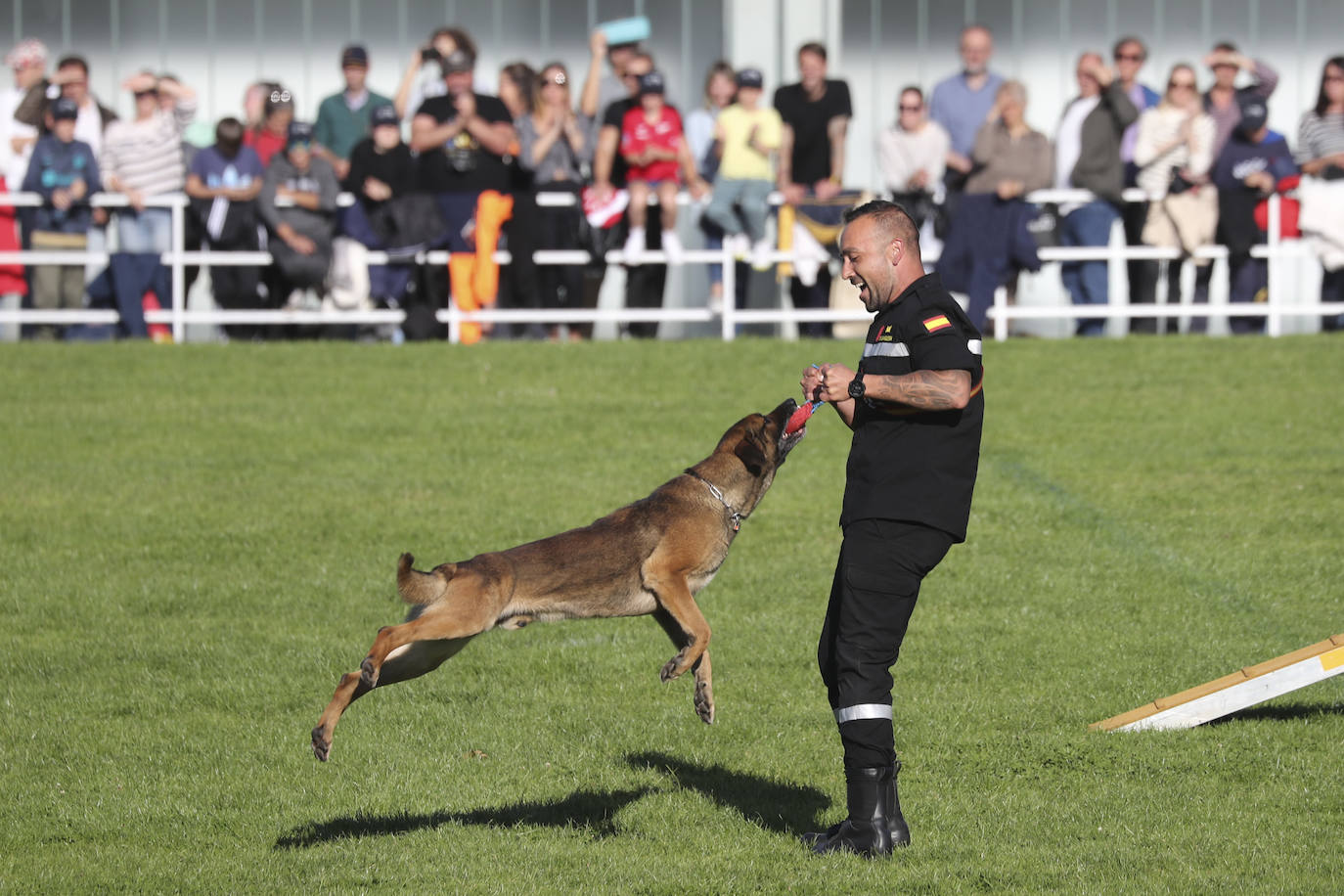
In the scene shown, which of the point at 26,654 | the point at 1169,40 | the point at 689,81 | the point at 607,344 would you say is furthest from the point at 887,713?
the point at 1169,40

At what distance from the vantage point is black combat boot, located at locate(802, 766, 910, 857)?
5766 millimetres

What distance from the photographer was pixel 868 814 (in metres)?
5.79

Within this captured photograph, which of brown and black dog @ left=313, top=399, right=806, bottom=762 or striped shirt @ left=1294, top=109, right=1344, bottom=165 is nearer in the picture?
brown and black dog @ left=313, top=399, right=806, bottom=762

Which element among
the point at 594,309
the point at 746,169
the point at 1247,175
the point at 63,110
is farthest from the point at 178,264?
the point at 1247,175

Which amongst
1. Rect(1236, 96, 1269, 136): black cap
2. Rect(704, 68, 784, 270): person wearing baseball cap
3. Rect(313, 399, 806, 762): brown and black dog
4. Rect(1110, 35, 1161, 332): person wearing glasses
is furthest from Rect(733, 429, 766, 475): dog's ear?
Rect(1236, 96, 1269, 136): black cap

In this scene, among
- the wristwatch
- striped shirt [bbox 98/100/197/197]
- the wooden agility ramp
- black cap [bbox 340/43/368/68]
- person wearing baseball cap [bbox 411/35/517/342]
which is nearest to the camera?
the wristwatch

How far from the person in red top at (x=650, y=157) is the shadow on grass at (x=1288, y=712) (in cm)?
894

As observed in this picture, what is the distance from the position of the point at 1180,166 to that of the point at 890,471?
11.5 metres

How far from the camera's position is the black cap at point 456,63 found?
15883 mm

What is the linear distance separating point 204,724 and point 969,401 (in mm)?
4050

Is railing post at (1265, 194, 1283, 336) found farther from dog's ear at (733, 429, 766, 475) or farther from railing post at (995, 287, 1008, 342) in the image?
dog's ear at (733, 429, 766, 475)

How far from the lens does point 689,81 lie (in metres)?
20.4

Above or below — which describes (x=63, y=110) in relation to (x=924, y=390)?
above

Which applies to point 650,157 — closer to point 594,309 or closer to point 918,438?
point 594,309
